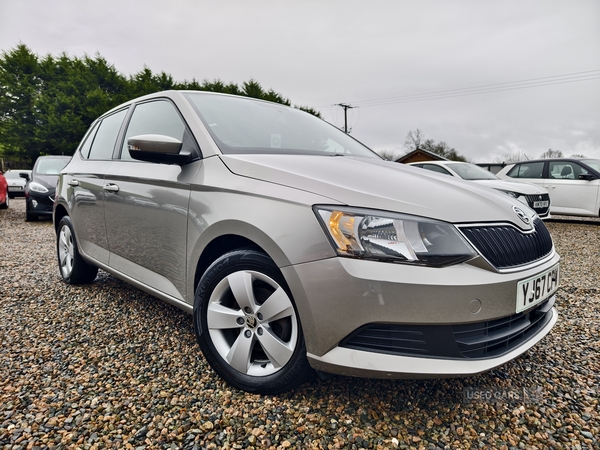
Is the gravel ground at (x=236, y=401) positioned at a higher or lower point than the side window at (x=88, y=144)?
lower

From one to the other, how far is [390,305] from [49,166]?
10.4 meters

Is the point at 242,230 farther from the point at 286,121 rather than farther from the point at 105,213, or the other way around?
the point at 105,213

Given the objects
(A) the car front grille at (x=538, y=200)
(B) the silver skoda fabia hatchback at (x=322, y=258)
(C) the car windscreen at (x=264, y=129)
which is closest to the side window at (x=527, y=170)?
(A) the car front grille at (x=538, y=200)

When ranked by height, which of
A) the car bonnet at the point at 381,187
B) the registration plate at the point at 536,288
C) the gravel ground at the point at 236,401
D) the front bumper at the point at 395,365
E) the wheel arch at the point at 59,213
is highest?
the car bonnet at the point at 381,187

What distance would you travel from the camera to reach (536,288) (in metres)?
1.70

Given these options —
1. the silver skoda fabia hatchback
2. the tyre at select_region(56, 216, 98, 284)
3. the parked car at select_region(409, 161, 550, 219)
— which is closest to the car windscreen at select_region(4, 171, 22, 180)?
the tyre at select_region(56, 216, 98, 284)

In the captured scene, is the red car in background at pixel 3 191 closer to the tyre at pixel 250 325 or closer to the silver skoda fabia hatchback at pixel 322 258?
the silver skoda fabia hatchback at pixel 322 258

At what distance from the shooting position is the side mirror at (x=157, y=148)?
6.48 ft

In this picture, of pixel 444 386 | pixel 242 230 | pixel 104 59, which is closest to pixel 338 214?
pixel 242 230

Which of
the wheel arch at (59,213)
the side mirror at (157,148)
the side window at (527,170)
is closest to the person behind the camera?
the side mirror at (157,148)

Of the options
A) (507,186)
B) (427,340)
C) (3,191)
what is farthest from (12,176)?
(427,340)

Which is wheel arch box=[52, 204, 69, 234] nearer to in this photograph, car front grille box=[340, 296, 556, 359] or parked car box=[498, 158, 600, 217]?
car front grille box=[340, 296, 556, 359]

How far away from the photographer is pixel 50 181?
8.83m

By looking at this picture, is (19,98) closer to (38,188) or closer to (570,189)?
(38,188)
